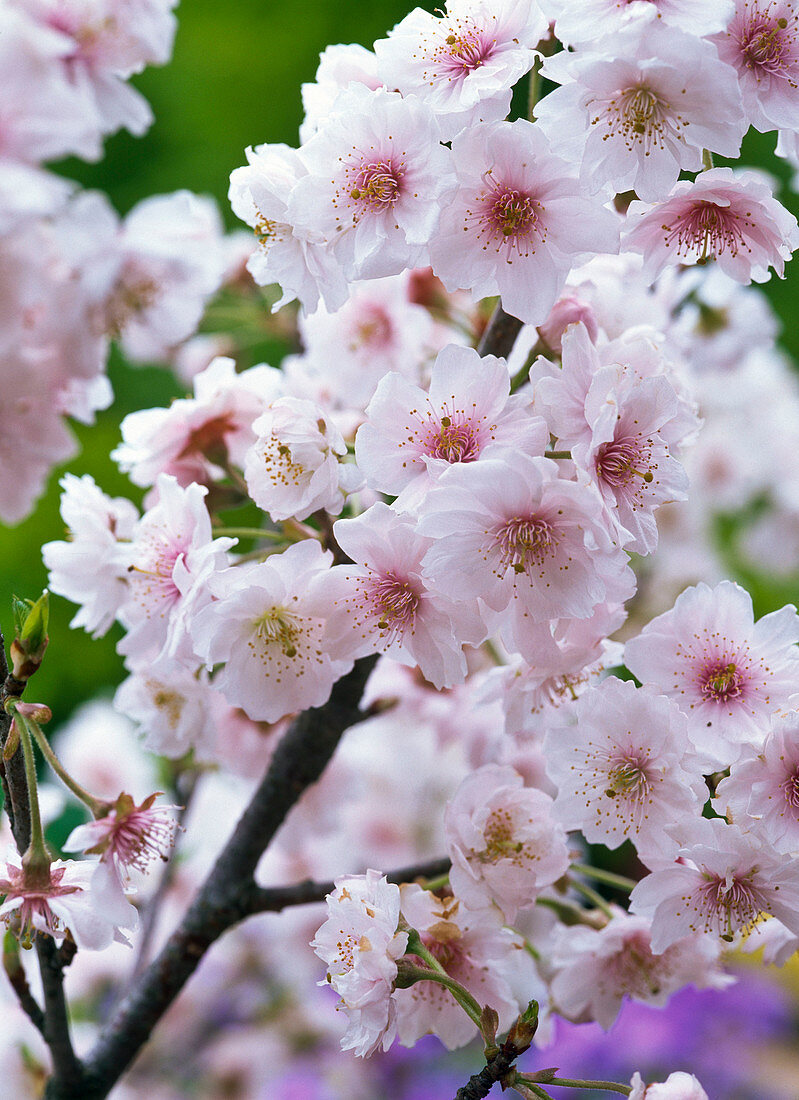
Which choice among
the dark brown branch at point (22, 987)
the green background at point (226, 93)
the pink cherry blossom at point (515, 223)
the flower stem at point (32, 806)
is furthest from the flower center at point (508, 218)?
the green background at point (226, 93)

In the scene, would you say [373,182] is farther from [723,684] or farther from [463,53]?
[723,684]

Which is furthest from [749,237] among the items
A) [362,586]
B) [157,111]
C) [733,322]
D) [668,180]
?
[157,111]

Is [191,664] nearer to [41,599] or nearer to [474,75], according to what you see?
[41,599]

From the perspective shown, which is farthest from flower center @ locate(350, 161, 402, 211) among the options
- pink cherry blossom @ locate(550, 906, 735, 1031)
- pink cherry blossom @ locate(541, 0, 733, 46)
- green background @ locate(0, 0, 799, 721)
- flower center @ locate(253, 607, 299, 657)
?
green background @ locate(0, 0, 799, 721)

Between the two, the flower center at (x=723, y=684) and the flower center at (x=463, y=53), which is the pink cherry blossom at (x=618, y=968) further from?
the flower center at (x=463, y=53)

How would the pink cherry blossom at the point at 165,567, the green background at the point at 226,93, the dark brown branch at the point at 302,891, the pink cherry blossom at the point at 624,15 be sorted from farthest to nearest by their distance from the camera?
the green background at the point at 226,93, the dark brown branch at the point at 302,891, the pink cherry blossom at the point at 165,567, the pink cherry blossom at the point at 624,15

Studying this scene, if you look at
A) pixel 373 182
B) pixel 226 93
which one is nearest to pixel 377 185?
pixel 373 182

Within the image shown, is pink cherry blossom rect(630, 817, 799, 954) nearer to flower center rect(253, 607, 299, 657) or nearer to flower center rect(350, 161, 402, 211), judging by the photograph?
flower center rect(253, 607, 299, 657)
